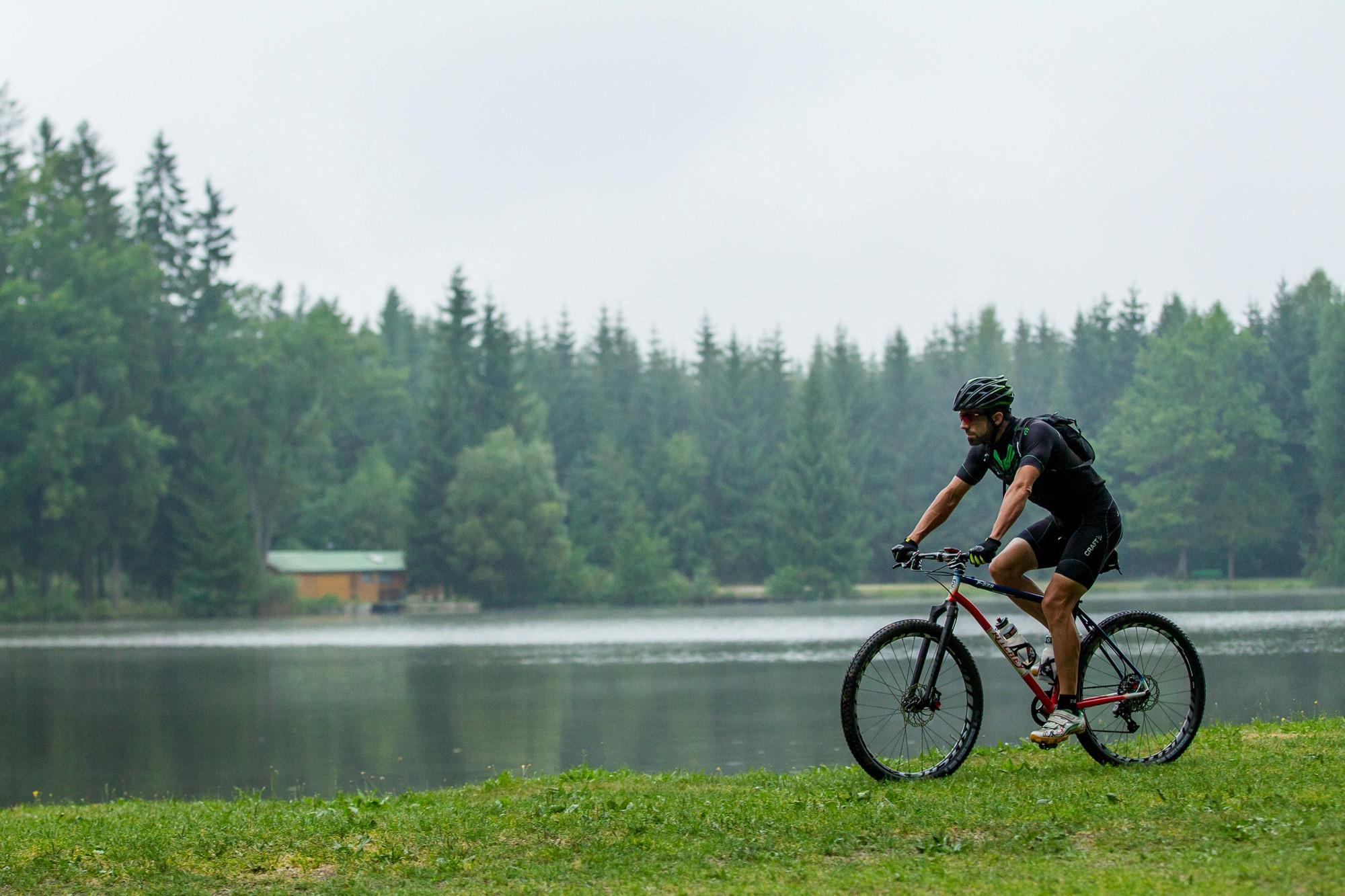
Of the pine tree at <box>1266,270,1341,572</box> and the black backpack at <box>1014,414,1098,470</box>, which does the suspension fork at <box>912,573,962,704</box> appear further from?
the pine tree at <box>1266,270,1341,572</box>

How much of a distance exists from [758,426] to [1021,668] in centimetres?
9795

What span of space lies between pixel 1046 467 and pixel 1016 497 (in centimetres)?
38

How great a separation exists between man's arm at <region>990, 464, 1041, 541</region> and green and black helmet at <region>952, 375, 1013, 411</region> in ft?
1.51

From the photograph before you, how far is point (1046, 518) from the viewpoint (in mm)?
7520

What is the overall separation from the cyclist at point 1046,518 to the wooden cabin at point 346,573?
72.0m

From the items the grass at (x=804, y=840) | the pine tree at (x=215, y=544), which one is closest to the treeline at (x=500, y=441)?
the pine tree at (x=215, y=544)

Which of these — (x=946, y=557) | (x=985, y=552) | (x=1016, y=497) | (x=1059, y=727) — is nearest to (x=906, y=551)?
(x=946, y=557)

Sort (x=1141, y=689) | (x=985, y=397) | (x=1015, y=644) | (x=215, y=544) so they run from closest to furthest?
(x=985, y=397) < (x=1015, y=644) < (x=1141, y=689) < (x=215, y=544)

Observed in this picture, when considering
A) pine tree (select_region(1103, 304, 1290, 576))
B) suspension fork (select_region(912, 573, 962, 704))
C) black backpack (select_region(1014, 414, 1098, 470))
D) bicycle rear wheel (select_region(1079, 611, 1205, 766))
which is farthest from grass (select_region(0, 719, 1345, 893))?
pine tree (select_region(1103, 304, 1290, 576))

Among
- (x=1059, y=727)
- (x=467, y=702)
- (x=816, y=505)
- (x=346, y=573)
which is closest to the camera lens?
(x=1059, y=727)

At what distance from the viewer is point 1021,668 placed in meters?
7.82

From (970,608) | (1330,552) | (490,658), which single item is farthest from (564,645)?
(1330,552)

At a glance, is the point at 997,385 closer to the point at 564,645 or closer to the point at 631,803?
the point at 631,803

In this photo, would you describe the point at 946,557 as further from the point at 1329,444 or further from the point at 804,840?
the point at 1329,444
